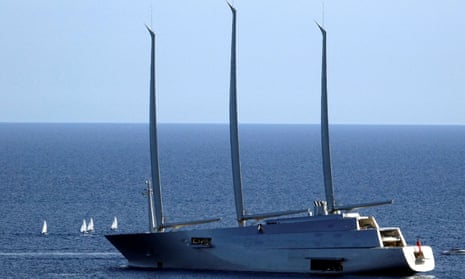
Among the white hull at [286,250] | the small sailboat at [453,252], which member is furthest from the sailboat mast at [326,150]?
the small sailboat at [453,252]

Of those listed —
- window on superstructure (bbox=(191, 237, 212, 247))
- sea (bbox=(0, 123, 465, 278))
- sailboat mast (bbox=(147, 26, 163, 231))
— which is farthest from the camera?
sea (bbox=(0, 123, 465, 278))

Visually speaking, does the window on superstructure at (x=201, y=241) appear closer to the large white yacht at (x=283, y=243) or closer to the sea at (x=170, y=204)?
the large white yacht at (x=283, y=243)

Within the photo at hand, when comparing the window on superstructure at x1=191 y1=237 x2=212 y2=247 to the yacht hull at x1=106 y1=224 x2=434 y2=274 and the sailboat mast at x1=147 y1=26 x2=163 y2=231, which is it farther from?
the sailboat mast at x1=147 y1=26 x2=163 y2=231

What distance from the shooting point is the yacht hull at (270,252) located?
7925 centimetres

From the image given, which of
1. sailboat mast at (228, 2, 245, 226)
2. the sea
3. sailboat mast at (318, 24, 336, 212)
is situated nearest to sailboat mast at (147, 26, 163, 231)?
the sea

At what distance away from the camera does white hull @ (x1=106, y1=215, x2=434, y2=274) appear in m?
79.2

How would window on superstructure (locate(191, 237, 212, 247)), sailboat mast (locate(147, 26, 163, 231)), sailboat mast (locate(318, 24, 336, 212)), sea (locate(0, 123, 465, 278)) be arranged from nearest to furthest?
sailboat mast (locate(318, 24, 336, 212)) → window on superstructure (locate(191, 237, 212, 247)) → sailboat mast (locate(147, 26, 163, 231)) → sea (locate(0, 123, 465, 278))

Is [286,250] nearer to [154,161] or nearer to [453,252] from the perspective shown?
[154,161]

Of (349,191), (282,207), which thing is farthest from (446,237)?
(349,191)

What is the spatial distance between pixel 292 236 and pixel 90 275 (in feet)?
39.8

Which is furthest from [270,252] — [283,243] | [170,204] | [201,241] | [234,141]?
[170,204]

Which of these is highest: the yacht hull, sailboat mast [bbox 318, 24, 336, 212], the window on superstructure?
sailboat mast [bbox 318, 24, 336, 212]

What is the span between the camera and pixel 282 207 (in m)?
128

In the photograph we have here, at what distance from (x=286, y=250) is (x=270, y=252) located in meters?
1.02
